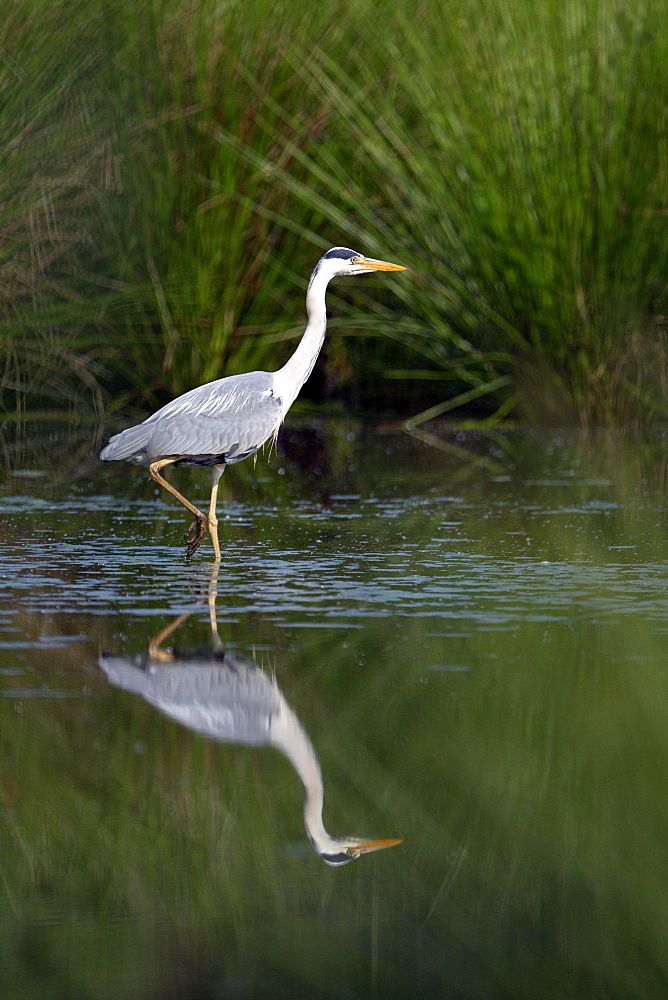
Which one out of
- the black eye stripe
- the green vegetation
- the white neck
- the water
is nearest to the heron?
the water

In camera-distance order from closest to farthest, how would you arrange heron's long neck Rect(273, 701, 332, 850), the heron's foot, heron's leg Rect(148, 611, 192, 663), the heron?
heron's long neck Rect(273, 701, 332, 850), heron's leg Rect(148, 611, 192, 663), the heron's foot, the heron

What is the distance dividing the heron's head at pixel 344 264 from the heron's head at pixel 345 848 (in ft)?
15.3

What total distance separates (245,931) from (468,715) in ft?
5.01

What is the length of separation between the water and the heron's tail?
1.44 ft

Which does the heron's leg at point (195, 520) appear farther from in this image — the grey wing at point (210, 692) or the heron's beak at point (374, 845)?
the heron's beak at point (374, 845)

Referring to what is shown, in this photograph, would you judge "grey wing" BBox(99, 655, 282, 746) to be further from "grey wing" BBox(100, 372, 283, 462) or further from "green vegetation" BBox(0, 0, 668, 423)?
"green vegetation" BBox(0, 0, 668, 423)

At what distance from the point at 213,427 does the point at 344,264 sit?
125 centimetres

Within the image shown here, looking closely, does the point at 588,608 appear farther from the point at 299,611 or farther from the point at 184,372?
the point at 184,372

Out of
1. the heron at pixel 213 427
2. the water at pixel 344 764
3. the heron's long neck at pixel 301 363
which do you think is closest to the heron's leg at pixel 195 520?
the heron at pixel 213 427

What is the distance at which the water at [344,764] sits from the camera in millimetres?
2996

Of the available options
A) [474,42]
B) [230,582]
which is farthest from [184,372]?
[230,582]

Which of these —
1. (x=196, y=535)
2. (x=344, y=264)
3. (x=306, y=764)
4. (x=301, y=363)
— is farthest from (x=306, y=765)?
(x=344, y=264)

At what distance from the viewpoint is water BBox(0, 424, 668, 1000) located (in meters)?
3.00

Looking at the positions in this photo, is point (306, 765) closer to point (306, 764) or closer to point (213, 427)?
point (306, 764)
